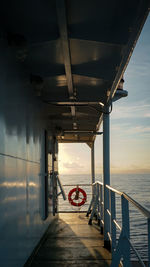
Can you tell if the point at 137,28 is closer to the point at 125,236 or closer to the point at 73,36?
the point at 73,36

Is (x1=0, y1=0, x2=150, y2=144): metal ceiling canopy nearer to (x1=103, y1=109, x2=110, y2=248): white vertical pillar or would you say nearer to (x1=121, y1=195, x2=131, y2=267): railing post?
(x1=103, y1=109, x2=110, y2=248): white vertical pillar

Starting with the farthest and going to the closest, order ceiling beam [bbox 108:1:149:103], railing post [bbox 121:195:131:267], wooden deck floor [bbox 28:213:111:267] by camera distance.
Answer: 1. wooden deck floor [bbox 28:213:111:267]
2. railing post [bbox 121:195:131:267]
3. ceiling beam [bbox 108:1:149:103]

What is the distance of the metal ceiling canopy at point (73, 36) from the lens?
2.19m

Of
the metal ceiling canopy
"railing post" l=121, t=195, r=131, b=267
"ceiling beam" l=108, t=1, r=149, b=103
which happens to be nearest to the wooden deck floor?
"railing post" l=121, t=195, r=131, b=267

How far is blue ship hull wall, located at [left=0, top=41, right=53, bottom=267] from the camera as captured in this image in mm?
2586

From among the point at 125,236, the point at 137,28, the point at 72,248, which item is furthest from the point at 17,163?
the point at 72,248

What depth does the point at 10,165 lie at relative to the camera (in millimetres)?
2785

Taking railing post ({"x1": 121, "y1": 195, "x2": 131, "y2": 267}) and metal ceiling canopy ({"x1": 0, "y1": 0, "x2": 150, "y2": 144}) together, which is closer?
metal ceiling canopy ({"x1": 0, "y1": 0, "x2": 150, "y2": 144})

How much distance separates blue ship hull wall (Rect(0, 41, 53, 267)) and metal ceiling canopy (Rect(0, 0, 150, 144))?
0.18 meters

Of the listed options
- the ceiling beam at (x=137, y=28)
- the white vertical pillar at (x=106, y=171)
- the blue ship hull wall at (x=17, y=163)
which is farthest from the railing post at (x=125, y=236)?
the white vertical pillar at (x=106, y=171)

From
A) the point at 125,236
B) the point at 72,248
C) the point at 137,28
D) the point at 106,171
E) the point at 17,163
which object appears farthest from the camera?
the point at 106,171

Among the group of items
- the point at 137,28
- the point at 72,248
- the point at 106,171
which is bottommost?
the point at 72,248

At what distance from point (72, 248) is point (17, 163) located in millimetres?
1893

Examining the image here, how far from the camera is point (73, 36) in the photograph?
8.57 ft
